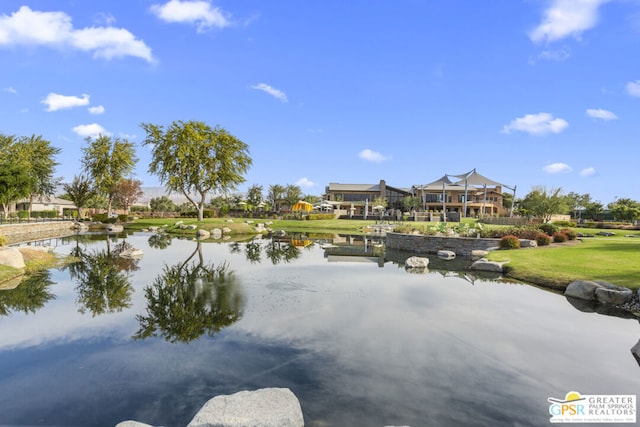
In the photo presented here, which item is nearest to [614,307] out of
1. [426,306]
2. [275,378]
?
[426,306]

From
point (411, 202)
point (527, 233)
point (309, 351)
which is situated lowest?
point (309, 351)

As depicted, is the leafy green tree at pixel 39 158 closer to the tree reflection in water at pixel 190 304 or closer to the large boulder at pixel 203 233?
the large boulder at pixel 203 233

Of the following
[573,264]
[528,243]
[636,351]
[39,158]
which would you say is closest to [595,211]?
[528,243]

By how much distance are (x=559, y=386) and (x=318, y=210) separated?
66.3 metres

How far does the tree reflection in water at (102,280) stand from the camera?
416 inches

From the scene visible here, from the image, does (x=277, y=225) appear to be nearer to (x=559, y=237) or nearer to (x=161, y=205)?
(x=559, y=237)

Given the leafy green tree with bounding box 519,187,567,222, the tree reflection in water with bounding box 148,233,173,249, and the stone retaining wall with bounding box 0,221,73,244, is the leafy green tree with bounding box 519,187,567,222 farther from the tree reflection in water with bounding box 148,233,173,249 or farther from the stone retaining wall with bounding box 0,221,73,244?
the stone retaining wall with bounding box 0,221,73,244

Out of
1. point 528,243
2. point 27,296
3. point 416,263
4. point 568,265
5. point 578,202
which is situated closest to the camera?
point 27,296

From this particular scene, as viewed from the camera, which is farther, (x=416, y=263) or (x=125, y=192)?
(x=125, y=192)

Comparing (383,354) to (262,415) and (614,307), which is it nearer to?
(262,415)

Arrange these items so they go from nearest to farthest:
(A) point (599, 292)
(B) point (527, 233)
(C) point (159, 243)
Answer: (A) point (599, 292)
(B) point (527, 233)
(C) point (159, 243)

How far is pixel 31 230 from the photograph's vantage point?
37281 millimetres

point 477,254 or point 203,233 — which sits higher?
point 477,254

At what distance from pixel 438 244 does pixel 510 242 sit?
452 cm
